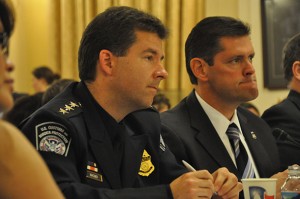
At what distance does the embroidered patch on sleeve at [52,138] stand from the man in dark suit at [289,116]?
129 centimetres

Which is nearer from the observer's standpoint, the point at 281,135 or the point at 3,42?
the point at 3,42

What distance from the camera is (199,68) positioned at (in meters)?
2.93

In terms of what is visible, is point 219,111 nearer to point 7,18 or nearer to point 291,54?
point 291,54

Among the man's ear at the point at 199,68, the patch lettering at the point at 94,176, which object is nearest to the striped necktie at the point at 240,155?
the man's ear at the point at 199,68

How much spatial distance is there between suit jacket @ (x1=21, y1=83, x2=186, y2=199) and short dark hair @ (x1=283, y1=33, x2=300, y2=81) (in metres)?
1.20

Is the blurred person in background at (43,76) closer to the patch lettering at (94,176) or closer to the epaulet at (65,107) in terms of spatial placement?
the epaulet at (65,107)

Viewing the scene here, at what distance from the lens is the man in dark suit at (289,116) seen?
289cm

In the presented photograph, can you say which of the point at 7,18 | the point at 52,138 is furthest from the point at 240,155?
the point at 7,18

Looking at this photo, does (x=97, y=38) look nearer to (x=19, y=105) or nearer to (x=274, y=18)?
(x=19, y=105)

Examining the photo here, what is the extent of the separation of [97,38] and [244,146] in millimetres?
836

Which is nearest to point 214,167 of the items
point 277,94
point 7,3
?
point 7,3

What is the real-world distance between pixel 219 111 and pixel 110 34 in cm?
78

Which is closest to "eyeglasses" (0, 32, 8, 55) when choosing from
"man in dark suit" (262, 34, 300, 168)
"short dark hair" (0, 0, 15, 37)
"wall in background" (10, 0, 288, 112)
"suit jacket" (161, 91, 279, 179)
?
"short dark hair" (0, 0, 15, 37)

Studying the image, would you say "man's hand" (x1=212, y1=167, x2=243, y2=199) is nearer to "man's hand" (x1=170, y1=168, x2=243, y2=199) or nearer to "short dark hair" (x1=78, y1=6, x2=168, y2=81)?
"man's hand" (x1=170, y1=168, x2=243, y2=199)
